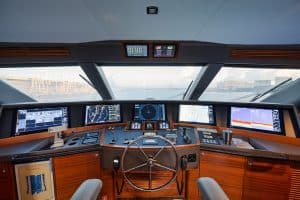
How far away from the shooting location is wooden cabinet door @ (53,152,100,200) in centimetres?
191

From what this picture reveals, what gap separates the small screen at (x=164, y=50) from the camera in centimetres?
206

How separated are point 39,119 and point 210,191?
188 cm

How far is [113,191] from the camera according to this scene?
2176 millimetres

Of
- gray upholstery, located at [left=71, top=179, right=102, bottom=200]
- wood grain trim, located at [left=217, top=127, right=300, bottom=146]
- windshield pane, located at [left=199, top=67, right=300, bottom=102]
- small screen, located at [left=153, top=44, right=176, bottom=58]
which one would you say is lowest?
gray upholstery, located at [left=71, top=179, right=102, bottom=200]

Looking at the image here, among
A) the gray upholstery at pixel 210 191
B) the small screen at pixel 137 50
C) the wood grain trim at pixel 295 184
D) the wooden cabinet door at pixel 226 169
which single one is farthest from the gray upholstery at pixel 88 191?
the wood grain trim at pixel 295 184

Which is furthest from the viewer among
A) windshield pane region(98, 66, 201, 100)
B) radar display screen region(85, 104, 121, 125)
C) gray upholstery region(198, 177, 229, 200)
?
windshield pane region(98, 66, 201, 100)

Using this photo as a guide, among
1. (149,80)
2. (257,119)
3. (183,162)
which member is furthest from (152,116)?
(257,119)

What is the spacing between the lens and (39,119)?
83.6 inches

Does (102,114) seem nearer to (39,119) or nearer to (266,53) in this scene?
(39,119)

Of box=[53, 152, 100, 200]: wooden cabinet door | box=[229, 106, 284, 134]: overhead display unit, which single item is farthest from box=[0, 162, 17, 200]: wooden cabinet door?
box=[229, 106, 284, 134]: overhead display unit

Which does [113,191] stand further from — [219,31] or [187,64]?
[219,31]

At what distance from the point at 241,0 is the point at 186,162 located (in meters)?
1.38

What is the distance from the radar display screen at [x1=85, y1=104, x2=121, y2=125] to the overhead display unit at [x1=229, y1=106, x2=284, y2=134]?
137 centimetres

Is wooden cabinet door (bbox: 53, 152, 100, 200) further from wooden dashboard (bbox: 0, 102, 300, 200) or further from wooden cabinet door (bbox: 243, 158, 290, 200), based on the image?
wooden cabinet door (bbox: 243, 158, 290, 200)
